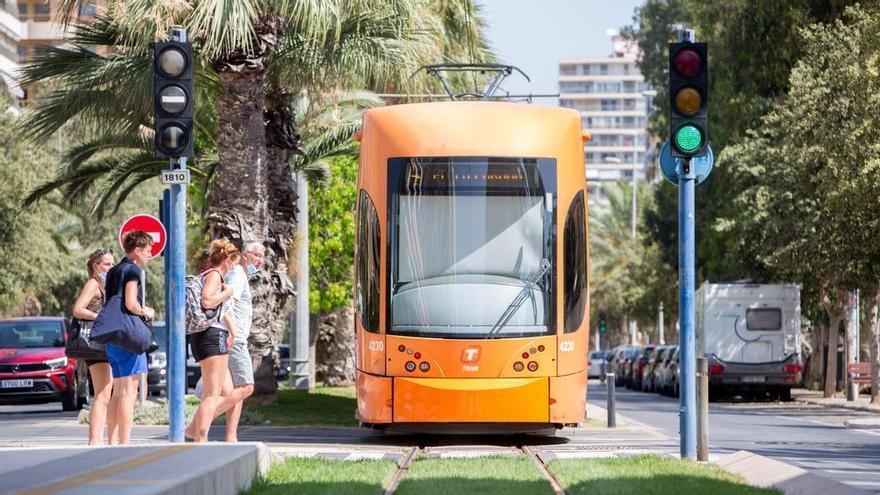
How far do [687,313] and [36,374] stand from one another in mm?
17162

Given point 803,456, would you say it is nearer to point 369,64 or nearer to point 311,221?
point 369,64

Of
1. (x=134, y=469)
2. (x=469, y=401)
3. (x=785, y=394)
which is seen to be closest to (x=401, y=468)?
(x=469, y=401)

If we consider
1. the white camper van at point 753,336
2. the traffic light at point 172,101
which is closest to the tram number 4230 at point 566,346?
the traffic light at point 172,101

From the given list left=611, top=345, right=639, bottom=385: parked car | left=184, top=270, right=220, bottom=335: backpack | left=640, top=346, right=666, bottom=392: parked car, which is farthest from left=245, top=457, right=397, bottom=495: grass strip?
left=611, top=345, right=639, bottom=385: parked car

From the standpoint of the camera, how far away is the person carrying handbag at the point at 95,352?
47.6ft

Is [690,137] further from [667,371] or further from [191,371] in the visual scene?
[667,371]

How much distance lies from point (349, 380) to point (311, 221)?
395 cm

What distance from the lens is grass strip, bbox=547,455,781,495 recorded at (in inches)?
457

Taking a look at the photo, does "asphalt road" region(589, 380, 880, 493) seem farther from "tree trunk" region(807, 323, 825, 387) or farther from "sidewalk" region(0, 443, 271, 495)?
"tree trunk" region(807, 323, 825, 387)

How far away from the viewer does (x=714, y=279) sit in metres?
52.9

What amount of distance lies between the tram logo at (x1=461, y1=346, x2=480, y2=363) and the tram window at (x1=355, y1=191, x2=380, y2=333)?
989mm

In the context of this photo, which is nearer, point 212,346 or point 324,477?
point 324,477

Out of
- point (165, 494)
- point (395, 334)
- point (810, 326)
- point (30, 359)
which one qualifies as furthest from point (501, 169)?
point (810, 326)

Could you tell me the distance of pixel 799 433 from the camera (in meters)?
24.2
